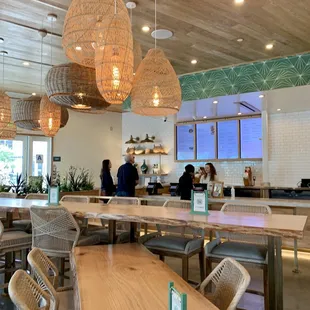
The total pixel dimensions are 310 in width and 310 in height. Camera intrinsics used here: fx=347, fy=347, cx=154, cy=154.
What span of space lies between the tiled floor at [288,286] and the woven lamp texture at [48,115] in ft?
6.88

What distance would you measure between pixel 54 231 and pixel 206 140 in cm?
551

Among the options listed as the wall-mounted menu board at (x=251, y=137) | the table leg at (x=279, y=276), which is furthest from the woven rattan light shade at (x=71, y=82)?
the wall-mounted menu board at (x=251, y=137)

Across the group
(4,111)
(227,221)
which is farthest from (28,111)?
(227,221)

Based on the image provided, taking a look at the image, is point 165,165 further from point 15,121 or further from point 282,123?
point 15,121

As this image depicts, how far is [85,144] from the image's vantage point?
971 cm

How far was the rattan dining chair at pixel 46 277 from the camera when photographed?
159 cm

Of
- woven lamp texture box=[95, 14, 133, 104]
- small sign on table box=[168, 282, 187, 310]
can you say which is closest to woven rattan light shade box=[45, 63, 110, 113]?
woven lamp texture box=[95, 14, 133, 104]

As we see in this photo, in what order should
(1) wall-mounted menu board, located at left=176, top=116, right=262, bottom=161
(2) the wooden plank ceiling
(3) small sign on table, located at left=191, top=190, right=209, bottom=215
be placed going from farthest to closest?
(1) wall-mounted menu board, located at left=176, top=116, right=262, bottom=161, (2) the wooden plank ceiling, (3) small sign on table, located at left=191, top=190, right=209, bottom=215

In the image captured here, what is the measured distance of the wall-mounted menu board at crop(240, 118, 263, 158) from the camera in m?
7.21

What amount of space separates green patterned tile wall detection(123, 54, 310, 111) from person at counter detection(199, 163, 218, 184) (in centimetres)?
140

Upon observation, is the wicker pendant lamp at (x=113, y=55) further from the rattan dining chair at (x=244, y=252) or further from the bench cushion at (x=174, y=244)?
the rattan dining chair at (x=244, y=252)

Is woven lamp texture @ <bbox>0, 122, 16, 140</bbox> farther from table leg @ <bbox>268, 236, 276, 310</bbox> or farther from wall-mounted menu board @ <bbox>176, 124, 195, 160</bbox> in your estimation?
wall-mounted menu board @ <bbox>176, 124, 195, 160</bbox>

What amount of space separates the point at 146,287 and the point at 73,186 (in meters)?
5.31

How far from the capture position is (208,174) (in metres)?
7.18
